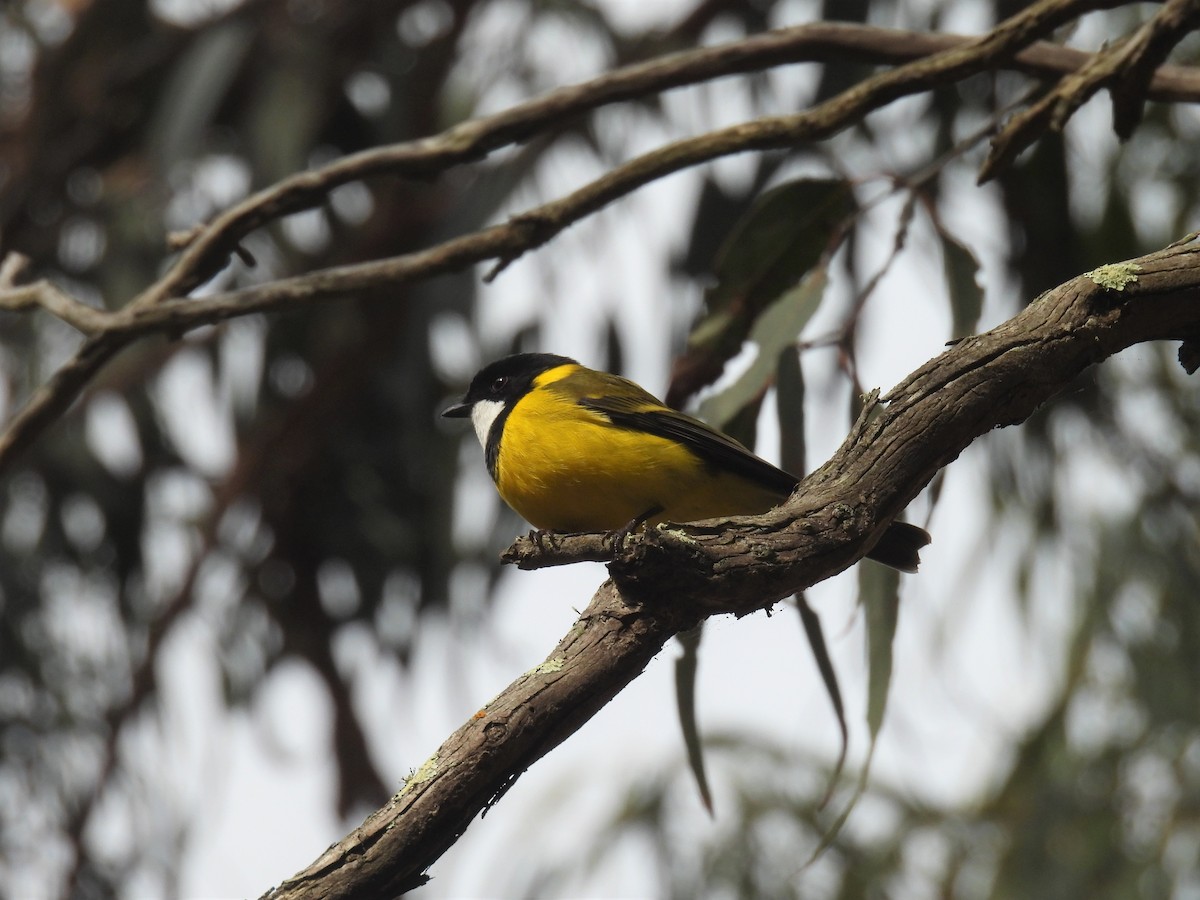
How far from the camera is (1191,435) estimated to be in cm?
610

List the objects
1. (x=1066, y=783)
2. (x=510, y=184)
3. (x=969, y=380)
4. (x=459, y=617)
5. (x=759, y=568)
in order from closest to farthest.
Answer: (x=759, y=568) → (x=969, y=380) → (x=510, y=184) → (x=1066, y=783) → (x=459, y=617)

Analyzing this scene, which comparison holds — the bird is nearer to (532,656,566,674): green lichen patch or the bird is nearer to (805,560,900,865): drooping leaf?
(805,560,900,865): drooping leaf

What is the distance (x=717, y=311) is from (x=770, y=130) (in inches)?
19.2

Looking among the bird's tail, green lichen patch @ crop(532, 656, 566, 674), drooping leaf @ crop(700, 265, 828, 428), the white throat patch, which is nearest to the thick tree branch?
drooping leaf @ crop(700, 265, 828, 428)

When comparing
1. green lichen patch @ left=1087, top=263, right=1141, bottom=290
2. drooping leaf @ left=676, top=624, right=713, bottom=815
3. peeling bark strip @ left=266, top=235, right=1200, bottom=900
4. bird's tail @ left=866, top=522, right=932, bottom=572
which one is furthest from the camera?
drooping leaf @ left=676, top=624, right=713, bottom=815

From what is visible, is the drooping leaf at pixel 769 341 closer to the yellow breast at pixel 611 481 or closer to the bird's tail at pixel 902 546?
the yellow breast at pixel 611 481

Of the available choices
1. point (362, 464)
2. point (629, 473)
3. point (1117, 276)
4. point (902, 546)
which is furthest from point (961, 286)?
point (362, 464)

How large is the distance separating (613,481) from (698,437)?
0.71 ft

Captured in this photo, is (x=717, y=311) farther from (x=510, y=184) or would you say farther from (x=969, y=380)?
(x=510, y=184)

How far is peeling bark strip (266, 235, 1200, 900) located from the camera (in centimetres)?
196

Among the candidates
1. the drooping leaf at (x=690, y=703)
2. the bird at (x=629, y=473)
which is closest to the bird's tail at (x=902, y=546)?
the bird at (x=629, y=473)

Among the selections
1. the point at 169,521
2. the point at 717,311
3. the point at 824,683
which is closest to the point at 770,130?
the point at 717,311

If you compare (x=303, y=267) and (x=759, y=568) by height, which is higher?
(x=303, y=267)

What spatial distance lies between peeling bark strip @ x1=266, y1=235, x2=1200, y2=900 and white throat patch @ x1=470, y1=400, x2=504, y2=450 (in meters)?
1.65
